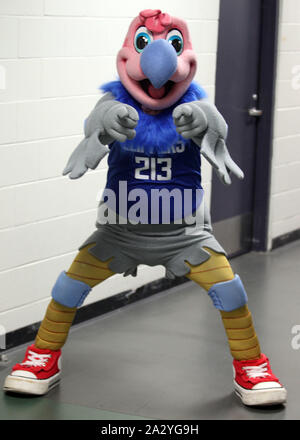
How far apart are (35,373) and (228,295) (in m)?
0.85

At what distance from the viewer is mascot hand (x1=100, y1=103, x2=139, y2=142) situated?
319 centimetres

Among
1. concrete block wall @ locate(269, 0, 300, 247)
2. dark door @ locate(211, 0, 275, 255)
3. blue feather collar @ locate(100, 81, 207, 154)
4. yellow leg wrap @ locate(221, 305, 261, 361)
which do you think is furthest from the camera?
concrete block wall @ locate(269, 0, 300, 247)

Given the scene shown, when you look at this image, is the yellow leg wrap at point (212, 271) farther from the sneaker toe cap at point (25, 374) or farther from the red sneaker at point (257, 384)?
the sneaker toe cap at point (25, 374)

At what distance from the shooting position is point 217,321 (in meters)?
4.52

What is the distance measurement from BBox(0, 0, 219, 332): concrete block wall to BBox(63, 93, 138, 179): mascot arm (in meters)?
0.64

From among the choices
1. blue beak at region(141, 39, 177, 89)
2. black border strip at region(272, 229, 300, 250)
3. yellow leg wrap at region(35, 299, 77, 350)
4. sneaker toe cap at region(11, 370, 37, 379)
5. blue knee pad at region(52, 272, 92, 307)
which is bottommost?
black border strip at region(272, 229, 300, 250)

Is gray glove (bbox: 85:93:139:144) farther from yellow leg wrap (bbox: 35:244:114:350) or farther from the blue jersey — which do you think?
yellow leg wrap (bbox: 35:244:114:350)

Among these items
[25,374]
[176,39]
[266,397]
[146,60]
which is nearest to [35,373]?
[25,374]

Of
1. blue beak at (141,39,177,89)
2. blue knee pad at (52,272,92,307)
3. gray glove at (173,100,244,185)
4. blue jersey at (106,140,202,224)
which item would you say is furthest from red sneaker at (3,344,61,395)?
blue beak at (141,39,177,89)

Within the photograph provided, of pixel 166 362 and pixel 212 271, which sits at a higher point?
pixel 212 271

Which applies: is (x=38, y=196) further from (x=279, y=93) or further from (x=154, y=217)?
(x=279, y=93)

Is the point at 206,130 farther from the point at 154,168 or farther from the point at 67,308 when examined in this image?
the point at 67,308

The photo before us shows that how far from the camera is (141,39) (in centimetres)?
334

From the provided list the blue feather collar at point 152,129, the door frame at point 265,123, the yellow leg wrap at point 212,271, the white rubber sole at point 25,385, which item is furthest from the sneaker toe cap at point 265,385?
the door frame at point 265,123
